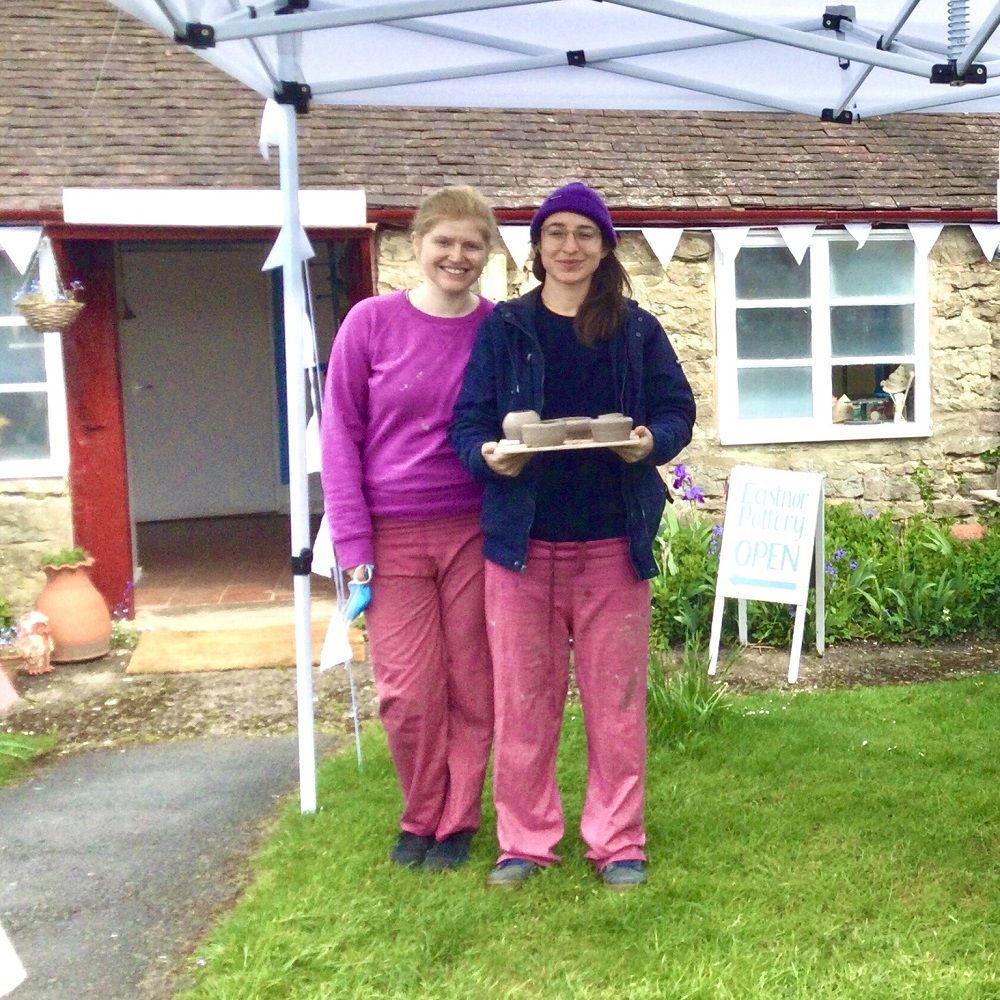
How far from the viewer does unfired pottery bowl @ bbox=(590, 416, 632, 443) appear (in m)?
3.01

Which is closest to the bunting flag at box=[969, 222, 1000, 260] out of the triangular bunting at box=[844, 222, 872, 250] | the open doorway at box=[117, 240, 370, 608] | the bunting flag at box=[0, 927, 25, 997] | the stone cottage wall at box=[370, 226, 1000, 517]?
A: the stone cottage wall at box=[370, 226, 1000, 517]

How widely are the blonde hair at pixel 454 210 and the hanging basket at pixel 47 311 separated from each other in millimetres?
4122

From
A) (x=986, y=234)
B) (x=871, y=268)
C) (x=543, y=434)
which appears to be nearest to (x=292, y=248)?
(x=543, y=434)

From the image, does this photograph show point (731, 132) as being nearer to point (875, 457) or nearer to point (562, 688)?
point (875, 457)

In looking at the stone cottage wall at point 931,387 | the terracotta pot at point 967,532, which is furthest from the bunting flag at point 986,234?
the terracotta pot at point 967,532

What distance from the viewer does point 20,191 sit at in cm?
722

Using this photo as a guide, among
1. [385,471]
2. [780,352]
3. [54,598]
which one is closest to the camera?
[385,471]

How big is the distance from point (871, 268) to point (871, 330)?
435 mm

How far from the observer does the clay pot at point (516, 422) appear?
3.05 meters

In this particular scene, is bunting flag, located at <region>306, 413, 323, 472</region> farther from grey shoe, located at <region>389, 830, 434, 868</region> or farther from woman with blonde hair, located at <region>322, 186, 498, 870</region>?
grey shoe, located at <region>389, 830, 434, 868</region>

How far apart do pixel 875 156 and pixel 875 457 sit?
7.20 feet

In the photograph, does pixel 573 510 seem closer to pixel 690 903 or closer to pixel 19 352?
pixel 690 903

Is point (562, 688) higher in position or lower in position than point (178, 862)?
higher

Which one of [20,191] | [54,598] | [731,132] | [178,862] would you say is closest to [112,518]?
[54,598]
